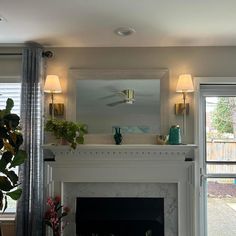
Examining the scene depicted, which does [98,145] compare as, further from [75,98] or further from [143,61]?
[143,61]

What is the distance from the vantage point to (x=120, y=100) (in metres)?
3.45

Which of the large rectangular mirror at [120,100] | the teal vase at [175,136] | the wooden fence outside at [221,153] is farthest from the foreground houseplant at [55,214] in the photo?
the wooden fence outside at [221,153]

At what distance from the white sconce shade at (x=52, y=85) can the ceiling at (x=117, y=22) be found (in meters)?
0.40

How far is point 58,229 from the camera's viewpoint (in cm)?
322

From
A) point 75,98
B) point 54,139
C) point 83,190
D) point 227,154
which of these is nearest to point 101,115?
point 75,98

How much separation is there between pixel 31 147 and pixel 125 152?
1.03 m

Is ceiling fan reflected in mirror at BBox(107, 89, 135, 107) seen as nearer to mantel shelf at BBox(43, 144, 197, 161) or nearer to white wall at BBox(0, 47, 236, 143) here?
white wall at BBox(0, 47, 236, 143)

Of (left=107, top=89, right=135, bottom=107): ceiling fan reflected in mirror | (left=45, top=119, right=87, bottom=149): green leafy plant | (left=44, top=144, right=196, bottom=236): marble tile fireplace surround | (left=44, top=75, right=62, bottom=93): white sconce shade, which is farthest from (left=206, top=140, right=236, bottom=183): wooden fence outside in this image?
(left=44, top=75, right=62, bottom=93): white sconce shade

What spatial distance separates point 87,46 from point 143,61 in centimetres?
67

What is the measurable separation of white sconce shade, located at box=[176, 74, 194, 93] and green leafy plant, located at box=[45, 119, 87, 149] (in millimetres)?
1117

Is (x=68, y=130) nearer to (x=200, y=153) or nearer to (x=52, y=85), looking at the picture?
(x=52, y=85)

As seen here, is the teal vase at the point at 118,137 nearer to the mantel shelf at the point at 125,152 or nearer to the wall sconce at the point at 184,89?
the mantel shelf at the point at 125,152

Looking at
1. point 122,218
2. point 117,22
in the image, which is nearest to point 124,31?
point 117,22

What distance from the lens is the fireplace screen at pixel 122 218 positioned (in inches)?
132
